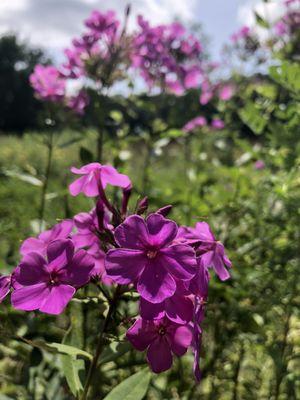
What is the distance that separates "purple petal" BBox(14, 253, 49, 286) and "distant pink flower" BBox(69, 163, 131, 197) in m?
0.27

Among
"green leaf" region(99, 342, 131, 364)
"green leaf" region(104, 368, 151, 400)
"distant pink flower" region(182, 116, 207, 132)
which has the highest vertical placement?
"green leaf" region(99, 342, 131, 364)

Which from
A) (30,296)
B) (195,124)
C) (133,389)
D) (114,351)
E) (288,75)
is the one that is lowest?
(195,124)

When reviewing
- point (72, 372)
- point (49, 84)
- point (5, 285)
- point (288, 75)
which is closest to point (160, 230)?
point (5, 285)

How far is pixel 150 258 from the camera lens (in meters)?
1.09

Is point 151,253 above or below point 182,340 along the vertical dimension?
above

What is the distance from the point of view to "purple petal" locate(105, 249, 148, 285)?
1.05m

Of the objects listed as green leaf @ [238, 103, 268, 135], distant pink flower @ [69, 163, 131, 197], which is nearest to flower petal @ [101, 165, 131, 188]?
distant pink flower @ [69, 163, 131, 197]

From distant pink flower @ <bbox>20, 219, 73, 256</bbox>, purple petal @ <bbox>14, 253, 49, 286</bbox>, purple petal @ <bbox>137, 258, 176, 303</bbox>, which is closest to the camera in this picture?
purple petal @ <bbox>137, 258, 176, 303</bbox>

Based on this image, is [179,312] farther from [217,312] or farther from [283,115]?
[217,312]

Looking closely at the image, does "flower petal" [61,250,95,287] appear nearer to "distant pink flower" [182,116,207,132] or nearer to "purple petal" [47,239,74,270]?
"purple petal" [47,239,74,270]

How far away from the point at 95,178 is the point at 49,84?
175 cm

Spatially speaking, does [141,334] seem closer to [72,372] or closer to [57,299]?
[57,299]

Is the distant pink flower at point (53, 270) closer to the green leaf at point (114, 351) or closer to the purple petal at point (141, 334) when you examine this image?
the purple petal at point (141, 334)

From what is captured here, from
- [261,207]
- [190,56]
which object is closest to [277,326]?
[261,207]
